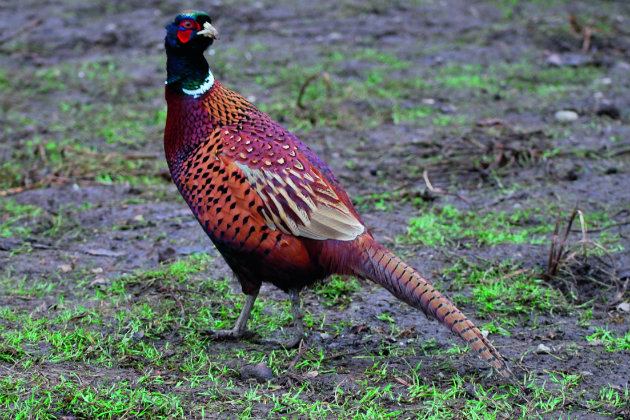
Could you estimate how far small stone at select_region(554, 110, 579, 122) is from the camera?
6320 mm

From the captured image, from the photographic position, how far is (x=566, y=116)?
20.8ft

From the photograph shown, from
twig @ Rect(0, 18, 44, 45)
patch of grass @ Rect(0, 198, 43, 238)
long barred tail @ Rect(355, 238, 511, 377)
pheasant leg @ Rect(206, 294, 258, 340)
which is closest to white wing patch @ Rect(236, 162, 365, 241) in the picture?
long barred tail @ Rect(355, 238, 511, 377)

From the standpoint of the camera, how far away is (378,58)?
795 centimetres

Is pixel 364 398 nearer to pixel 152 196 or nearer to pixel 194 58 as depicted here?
pixel 194 58

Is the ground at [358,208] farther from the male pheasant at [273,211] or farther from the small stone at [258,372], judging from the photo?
the male pheasant at [273,211]

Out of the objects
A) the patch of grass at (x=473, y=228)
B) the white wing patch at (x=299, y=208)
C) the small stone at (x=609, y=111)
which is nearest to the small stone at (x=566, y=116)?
the small stone at (x=609, y=111)

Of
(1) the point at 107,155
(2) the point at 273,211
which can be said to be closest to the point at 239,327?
(2) the point at 273,211

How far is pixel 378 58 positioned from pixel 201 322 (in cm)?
491

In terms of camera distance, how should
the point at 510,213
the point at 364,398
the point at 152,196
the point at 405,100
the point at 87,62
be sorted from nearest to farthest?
the point at 364,398
the point at 510,213
the point at 152,196
the point at 405,100
the point at 87,62

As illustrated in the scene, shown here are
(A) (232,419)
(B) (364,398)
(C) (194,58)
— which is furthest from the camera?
(C) (194,58)

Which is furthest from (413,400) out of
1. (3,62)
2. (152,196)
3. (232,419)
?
(3,62)

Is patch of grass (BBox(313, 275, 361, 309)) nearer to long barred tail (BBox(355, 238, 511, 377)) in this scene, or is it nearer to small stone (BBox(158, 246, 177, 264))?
long barred tail (BBox(355, 238, 511, 377))

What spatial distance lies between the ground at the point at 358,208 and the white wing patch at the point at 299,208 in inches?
22.6

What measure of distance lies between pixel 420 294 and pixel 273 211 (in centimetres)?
69
